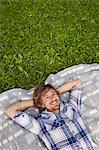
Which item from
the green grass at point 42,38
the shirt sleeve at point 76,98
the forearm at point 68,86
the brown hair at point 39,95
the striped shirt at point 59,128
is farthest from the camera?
the green grass at point 42,38

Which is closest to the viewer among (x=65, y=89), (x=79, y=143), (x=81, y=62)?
(x=79, y=143)

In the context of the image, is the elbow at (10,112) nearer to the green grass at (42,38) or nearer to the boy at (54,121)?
the boy at (54,121)

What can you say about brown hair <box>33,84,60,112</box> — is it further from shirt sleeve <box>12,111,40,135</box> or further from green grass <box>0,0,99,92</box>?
green grass <box>0,0,99,92</box>

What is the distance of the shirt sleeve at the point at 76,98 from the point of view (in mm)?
5023

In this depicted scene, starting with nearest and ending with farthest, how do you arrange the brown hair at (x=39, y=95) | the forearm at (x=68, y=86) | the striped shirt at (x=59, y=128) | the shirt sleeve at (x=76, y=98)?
the striped shirt at (x=59, y=128) → the brown hair at (x=39, y=95) → the shirt sleeve at (x=76, y=98) → the forearm at (x=68, y=86)

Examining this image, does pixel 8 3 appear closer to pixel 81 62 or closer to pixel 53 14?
pixel 53 14

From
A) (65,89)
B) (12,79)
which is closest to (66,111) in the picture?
(65,89)

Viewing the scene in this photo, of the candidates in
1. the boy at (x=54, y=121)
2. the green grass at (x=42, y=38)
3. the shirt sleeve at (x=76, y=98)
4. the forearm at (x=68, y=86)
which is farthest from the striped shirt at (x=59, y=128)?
the green grass at (x=42, y=38)

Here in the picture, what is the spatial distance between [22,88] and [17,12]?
155 centimetres

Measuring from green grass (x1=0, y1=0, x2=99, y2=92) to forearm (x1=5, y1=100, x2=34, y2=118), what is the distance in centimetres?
60

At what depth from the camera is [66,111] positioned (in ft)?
16.2

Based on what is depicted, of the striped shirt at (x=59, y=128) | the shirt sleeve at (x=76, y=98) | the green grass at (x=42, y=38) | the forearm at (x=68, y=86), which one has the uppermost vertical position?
the green grass at (x=42, y=38)

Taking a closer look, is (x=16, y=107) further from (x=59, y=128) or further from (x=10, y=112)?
(x=59, y=128)

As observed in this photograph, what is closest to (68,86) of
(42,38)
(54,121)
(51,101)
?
(51,101)
